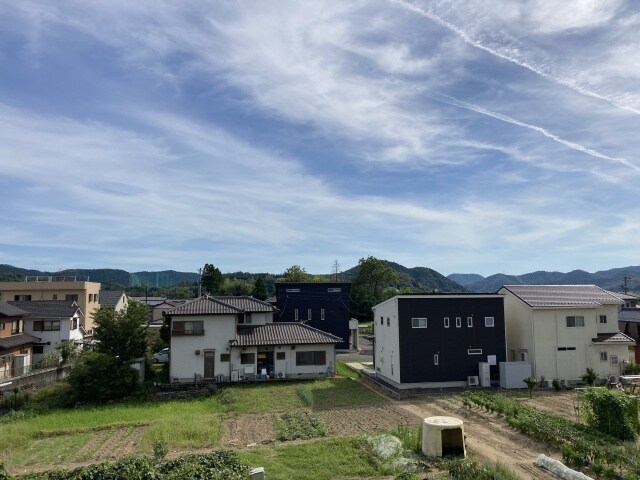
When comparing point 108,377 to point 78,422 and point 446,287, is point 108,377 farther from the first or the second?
point 446,287

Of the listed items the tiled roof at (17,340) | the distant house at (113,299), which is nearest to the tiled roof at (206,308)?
the tiled roof at (17,340)

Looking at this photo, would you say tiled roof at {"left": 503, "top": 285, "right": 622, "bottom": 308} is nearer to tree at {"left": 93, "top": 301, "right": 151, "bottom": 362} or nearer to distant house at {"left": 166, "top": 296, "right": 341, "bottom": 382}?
distant house at {"left": 166, "top": 296, "right": 341, "bottom": 382}

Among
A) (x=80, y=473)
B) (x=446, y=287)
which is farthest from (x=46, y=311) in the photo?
(x=446, y=287)

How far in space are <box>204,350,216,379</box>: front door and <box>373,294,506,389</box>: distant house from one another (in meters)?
9.31

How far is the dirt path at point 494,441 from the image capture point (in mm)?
11078

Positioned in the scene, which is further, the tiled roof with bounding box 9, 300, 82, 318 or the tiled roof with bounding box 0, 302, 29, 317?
the tiled roof with bounding box 9, 300, 82, 318

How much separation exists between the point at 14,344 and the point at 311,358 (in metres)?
16.9

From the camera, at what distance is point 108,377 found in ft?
67.4

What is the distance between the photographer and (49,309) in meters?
31.9

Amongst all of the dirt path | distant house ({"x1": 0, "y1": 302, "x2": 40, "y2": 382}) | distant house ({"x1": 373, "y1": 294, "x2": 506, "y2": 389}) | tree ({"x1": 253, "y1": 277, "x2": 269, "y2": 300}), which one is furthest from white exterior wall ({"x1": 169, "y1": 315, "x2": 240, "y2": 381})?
tree ({"x1": 253, "y1": 277, "x2": 269, "y2": 300})

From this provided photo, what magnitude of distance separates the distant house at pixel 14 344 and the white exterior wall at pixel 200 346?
8.85 m

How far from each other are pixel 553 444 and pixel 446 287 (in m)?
175

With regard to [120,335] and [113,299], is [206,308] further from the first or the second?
[113,299]

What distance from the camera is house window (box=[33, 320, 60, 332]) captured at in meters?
31.1
